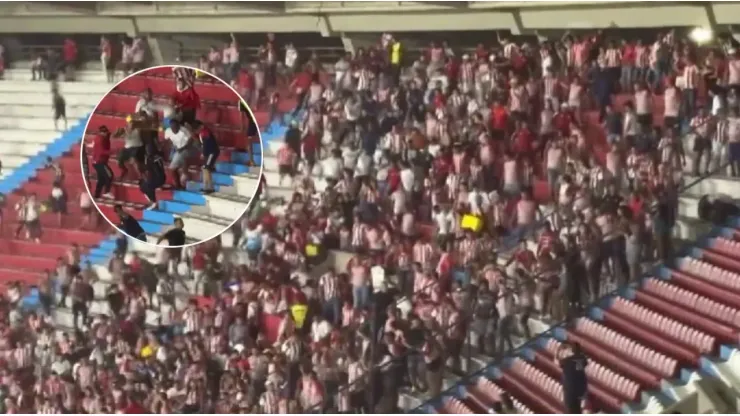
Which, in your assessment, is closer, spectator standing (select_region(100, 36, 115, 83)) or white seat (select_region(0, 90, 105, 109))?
spectator standing (select_region(100, 36, 115, 83))

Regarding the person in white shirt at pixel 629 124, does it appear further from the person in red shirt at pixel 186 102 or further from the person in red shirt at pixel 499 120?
the person in red shirt at pixel 186 102

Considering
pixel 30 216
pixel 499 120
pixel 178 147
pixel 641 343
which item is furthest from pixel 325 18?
pixel 641 343

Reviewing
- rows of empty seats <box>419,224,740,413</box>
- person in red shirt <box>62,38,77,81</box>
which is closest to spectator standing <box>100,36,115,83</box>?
person in red shirt <box>62,38,77,81</box>

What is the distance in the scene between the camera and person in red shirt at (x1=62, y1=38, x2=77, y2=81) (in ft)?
24.7

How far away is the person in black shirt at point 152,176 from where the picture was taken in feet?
21.5

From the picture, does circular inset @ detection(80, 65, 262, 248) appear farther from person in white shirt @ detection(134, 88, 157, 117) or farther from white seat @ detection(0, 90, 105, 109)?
white seat @ detection(0, 90, 105, 109)

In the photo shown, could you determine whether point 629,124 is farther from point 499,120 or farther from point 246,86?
point 246,86

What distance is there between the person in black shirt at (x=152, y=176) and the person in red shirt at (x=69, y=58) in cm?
120

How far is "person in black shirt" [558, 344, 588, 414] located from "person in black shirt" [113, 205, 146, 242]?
2.38 metres

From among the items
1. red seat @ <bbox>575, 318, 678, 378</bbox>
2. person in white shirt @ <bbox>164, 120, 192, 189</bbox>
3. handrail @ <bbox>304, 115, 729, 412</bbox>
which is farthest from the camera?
handrail @ <bbox>304, 115, 729, 412</bbox>

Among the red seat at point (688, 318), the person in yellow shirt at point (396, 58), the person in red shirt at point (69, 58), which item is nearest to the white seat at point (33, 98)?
the person in red shirt at point (69, 58)

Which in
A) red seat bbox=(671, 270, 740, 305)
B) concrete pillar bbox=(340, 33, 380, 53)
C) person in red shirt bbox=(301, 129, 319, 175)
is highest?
concrete pillar bbox=(340, 33, 380, 53)

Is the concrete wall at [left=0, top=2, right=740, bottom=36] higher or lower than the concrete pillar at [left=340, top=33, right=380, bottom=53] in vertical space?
higher

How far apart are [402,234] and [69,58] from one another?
2.33 metres
